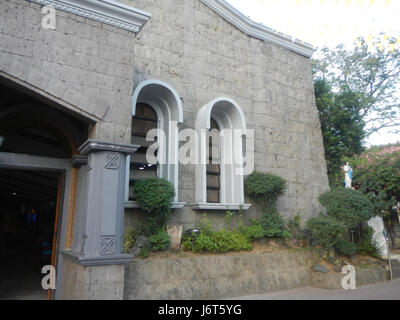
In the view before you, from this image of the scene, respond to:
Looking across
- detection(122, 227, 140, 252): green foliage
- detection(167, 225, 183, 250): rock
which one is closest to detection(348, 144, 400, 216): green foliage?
detection(167, 225, 183, 250): rock

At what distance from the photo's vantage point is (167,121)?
26.3 feet

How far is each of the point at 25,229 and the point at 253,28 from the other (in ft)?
66.4

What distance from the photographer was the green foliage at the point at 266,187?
27.2 feet

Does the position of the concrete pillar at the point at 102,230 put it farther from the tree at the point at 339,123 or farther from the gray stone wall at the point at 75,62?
the tree at the point at 339,123

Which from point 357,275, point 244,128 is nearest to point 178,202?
point 244,128

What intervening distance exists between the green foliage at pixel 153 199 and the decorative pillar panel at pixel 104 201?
124 cm

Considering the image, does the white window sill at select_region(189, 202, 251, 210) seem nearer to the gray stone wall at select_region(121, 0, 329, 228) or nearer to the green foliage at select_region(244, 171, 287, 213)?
the gray stone wall at select_region(121, 0, 329, 228)

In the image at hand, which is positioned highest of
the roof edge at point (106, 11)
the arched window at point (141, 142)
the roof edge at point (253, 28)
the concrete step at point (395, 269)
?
the roof edge at point (253, 28)

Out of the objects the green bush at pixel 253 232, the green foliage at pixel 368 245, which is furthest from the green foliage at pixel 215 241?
the green foliage at pixel 368 245

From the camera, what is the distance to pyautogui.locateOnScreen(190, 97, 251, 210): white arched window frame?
7.96 meters

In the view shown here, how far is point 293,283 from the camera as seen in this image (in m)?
7.51

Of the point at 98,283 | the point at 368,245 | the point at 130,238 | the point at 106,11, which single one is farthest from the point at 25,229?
the point at 368,245
